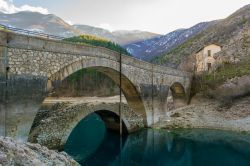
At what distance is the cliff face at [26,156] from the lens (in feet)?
22.3

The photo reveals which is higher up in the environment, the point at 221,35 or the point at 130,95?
the point at 221,35

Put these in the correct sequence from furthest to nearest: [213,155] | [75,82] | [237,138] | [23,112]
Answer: [75,82]
[237,138]
[213,155]
[23,112]

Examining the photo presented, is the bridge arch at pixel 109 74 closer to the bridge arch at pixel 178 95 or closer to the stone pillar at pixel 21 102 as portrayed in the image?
the stone pillar at pixel 21 102

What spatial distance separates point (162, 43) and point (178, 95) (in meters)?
125

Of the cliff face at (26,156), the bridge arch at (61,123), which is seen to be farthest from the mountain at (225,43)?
the cliff face at (26,156)

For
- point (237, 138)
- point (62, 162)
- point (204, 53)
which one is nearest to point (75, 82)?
point (204, 53)

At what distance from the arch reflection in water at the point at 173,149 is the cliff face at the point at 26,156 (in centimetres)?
1022

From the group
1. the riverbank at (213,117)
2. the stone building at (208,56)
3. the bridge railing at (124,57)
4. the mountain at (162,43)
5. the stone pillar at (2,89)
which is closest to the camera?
the stone pillar at (2,89)

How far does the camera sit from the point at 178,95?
40344 mm

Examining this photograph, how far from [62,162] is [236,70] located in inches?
1279

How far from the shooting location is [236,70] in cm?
3672

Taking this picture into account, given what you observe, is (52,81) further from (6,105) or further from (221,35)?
(221,35)

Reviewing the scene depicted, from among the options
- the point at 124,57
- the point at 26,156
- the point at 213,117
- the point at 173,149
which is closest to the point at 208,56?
the point at 213,117

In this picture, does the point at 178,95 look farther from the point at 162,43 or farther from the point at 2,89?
the point at 162,43
